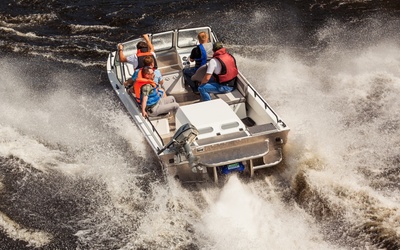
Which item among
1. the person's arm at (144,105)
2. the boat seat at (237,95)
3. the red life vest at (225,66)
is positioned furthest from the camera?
the boat seat at (237,95)

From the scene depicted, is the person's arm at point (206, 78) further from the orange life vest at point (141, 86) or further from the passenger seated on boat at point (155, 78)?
the orange life vest at point (141, 86)

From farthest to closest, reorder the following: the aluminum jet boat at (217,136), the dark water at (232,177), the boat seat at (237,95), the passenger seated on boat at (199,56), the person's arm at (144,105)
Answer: the passenger seated on boat at (199,56) → the boat seat at (237,95) → the person's arm at (144,105) → the aluminum jet boat at (217,136) → the dark water at (232,177)

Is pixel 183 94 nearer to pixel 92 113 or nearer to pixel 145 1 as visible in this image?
pixel 92 113

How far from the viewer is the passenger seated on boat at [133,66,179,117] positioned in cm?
984

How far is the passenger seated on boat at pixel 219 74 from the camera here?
10.2 metres

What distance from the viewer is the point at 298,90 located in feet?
40.9

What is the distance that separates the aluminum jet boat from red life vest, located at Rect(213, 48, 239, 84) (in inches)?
11.3

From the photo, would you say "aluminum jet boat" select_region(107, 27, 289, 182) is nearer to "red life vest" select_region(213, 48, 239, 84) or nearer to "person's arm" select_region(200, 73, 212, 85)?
"red life vest" select_region(213, 48, 239, 84)

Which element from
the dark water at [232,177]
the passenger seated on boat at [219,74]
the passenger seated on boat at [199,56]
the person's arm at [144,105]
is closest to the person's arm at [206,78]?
the passenger seated on boat at [219,74]

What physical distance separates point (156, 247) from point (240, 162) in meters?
2.07

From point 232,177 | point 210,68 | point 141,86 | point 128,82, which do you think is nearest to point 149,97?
point 141,86

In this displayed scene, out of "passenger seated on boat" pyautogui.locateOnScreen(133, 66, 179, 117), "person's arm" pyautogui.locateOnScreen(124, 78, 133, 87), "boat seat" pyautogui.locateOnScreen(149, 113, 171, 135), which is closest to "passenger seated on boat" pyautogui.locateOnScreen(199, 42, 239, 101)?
"passenger seated on boat" pyautogui.locateOnScreen(133, 66, 179, 117)

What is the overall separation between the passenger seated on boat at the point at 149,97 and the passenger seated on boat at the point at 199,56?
4.12 ft

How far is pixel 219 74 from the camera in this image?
10406 millimetres
